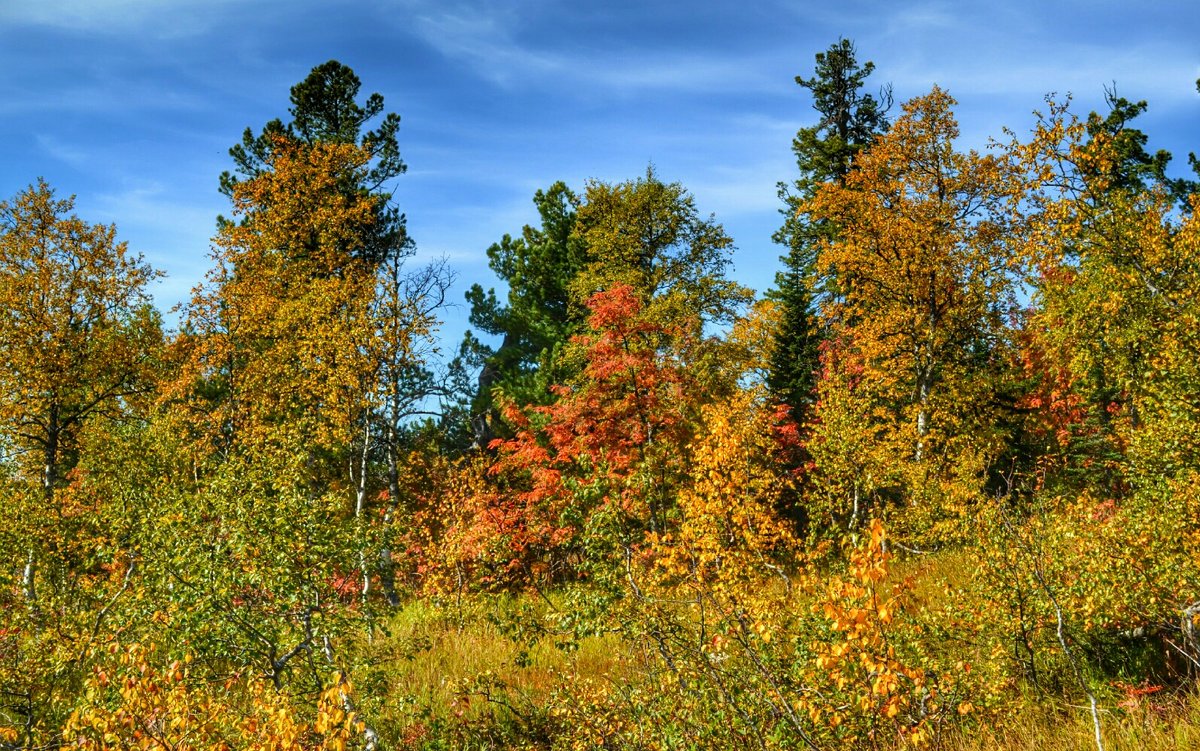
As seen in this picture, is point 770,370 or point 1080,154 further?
point 770,370

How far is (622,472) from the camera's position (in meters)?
18.8

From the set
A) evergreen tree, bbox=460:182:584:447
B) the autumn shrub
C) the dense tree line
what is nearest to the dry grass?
the dense tree line

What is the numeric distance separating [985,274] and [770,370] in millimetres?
10254

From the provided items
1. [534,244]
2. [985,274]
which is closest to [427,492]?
[534,244]

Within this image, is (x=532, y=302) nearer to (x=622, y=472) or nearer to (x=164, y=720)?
(x=622, y=472)

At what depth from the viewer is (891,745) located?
689cm

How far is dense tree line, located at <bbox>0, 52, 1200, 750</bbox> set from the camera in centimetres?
786

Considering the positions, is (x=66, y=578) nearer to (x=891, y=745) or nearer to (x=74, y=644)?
(x=74, y=644)

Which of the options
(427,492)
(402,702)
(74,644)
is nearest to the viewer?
(402,702)

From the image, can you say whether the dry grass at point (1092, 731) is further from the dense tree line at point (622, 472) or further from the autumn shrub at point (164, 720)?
the autumn shrub at point (164, 720)

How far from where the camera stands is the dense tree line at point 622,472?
7.86m

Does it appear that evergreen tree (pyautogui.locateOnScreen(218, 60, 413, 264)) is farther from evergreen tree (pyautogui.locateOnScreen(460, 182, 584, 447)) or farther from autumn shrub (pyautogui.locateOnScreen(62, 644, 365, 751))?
autumn shrub (pyautogui.locateOnScreen(62, 644, 365, 751))

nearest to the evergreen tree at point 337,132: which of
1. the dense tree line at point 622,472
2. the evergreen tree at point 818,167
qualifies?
the dense tree line at point 622,472

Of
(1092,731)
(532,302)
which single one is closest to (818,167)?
(532,302)
